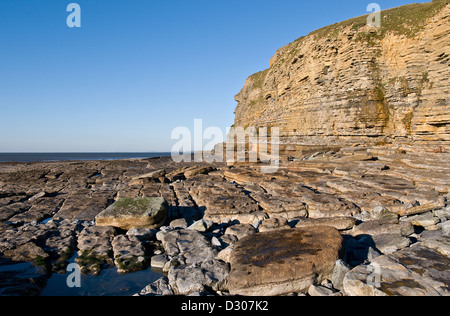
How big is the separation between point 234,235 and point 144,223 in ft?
6.43

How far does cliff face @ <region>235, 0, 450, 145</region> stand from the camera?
15.3 metres

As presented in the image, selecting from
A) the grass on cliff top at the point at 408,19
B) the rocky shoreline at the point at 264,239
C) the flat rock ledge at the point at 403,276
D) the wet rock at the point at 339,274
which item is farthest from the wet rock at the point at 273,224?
the grass on cliff top at the point at 408,19

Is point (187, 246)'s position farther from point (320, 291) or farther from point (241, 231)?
point (320, 291)

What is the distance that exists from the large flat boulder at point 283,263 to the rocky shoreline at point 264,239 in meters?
0.01

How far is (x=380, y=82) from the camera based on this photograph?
1834 centimetres

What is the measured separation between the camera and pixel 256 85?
47750 millimetres

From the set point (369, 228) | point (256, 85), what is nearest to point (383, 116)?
point (369, 228)

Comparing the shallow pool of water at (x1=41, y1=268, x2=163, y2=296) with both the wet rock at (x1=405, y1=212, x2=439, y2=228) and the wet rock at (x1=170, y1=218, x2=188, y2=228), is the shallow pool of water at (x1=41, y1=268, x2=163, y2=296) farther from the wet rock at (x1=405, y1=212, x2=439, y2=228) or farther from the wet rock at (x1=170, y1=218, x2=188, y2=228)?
the wet rock at (x1=405, y1=212, x2=439, y2=228)

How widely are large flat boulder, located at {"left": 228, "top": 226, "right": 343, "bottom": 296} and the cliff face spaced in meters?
15.7

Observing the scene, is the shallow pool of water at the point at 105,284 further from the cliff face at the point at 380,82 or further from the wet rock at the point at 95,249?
the cliff face at the point at 380,82

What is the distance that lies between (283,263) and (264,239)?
0.79 metres
